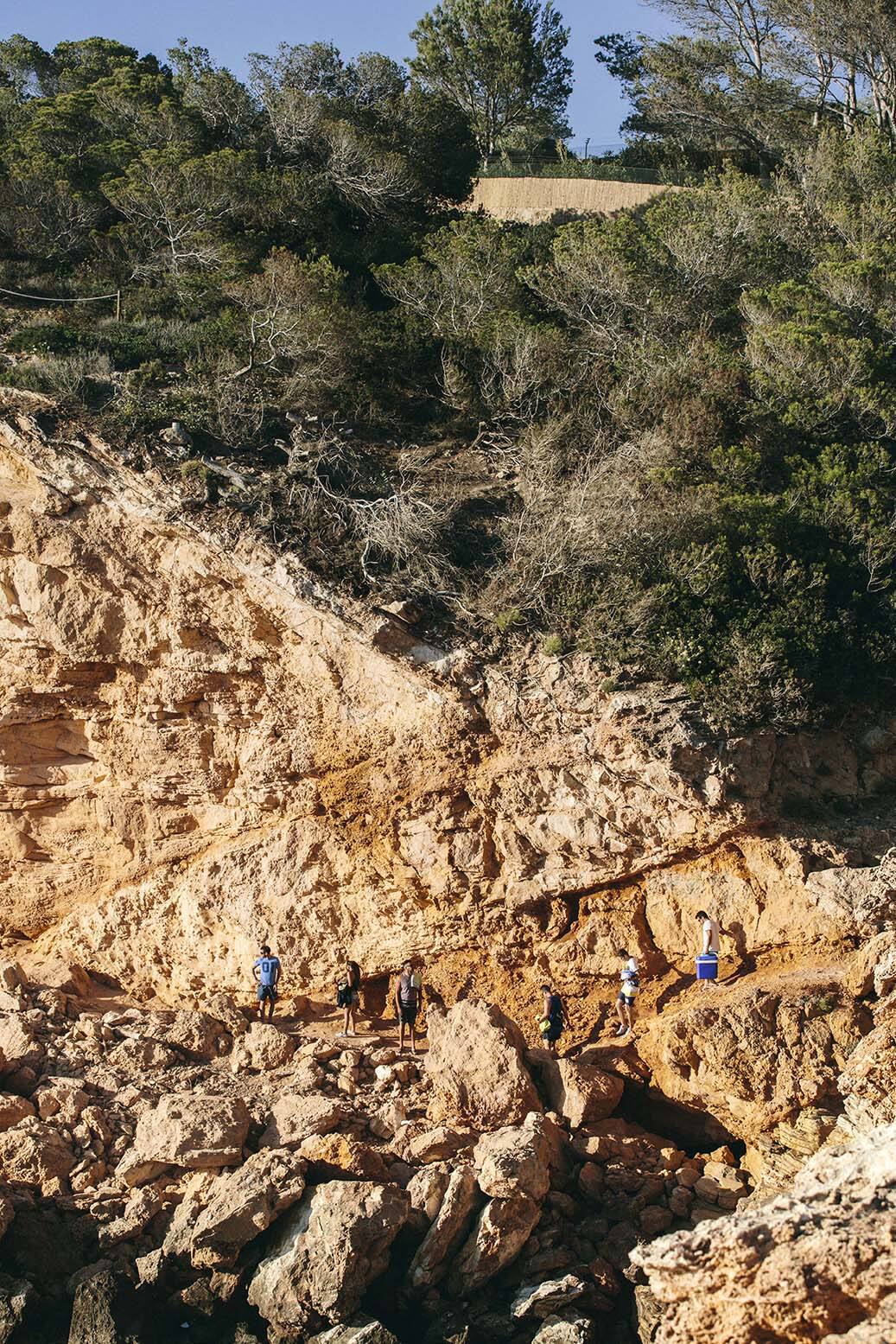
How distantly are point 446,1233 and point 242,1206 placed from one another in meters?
1.86

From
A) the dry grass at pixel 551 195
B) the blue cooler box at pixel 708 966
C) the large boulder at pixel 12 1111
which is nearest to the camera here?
the large boulder at pixel 12 1111

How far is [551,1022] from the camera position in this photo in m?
13.9

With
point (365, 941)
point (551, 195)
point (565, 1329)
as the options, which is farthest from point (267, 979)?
point (551, 195)

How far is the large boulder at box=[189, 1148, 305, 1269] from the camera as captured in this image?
11180 mm

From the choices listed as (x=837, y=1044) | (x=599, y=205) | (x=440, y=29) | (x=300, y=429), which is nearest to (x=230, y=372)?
(x=300, y=429)

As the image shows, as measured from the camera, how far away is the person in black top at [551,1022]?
546 inches

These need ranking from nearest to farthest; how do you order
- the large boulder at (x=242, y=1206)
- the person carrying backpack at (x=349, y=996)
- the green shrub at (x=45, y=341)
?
1. the large boulder at (x=242, y=1206)
2. the person carrying backpack at (x=349, y=996)
3. the green shrub at (x=45, y=341)

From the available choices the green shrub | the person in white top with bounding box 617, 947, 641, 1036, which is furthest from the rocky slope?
the green shrub

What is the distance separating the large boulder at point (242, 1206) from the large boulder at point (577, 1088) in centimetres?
291

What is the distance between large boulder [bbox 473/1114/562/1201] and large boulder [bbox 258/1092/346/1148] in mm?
1499

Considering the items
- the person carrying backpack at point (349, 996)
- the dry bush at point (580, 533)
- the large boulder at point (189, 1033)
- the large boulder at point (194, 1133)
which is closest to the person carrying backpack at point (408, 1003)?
the person carrying backpack at point (349, 996)

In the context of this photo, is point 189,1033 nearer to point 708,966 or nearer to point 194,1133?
point 194,1133

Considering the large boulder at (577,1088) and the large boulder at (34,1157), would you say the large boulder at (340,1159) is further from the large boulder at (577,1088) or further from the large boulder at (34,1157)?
the large boulder at (34,1157)

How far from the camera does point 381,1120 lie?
12.9m
